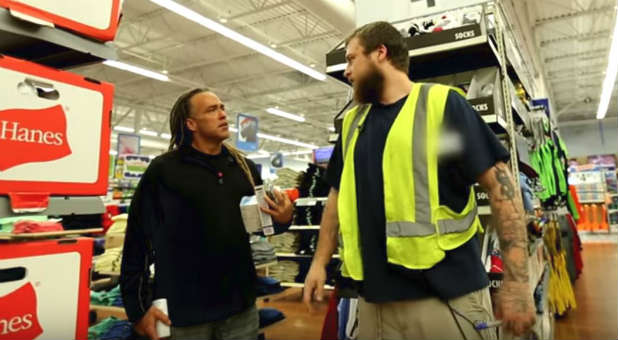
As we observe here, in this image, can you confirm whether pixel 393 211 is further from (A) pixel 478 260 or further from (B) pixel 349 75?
(B) pixel 349 75

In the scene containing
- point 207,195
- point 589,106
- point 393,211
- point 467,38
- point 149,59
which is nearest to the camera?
point 393,211

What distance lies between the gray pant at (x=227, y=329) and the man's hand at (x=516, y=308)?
37.6 inches

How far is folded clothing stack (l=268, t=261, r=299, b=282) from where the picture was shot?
Result: 548 cm

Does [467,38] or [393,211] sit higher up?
[467,38]

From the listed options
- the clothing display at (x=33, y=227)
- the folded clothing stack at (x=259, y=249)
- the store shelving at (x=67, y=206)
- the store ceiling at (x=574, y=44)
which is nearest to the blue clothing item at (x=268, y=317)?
the folded clothing stack at (x=259, y=249)

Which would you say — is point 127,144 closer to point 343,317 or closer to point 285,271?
point 285,271

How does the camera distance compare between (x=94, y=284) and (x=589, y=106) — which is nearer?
(x=94, y=284)

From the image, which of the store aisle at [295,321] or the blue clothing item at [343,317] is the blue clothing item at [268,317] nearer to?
the store aisle at [295,321]

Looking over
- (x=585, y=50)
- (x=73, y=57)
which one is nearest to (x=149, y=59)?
(x=73, y=57)

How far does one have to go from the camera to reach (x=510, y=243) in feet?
4.26

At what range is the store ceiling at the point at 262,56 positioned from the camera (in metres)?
9.19

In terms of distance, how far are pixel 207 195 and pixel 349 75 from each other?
2.48ft

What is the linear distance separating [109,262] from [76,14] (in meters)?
2.99

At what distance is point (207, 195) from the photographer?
5.42ft
